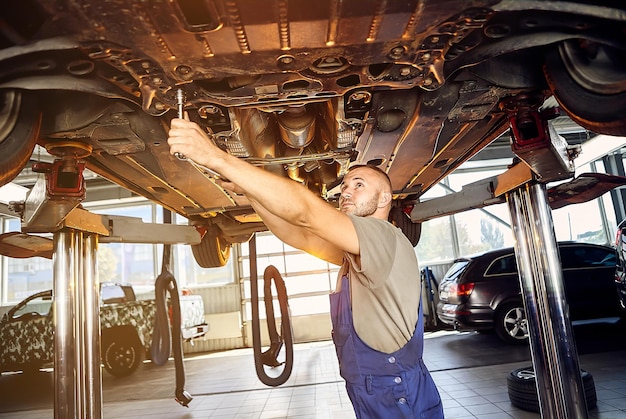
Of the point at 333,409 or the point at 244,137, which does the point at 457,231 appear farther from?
the point at 244,137

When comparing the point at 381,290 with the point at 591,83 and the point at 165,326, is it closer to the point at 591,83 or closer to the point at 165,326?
the point at 591,83

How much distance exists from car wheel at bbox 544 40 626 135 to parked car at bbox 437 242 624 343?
4.95 m

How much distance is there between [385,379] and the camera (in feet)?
5.15

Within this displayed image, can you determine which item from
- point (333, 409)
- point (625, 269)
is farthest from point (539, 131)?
point (625, 269)

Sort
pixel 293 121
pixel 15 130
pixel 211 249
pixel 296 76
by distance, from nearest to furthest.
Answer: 1. pixel 296 76
2. pixel 15 130
3. pixel 293 121
4. pixel 211 249

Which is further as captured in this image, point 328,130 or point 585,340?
point 585,340

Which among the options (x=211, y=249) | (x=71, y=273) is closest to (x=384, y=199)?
(x=71, y=273)

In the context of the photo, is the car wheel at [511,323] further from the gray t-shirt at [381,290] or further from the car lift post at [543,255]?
the gray t-shirt at [381,290]

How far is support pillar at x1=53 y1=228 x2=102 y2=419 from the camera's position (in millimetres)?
1983

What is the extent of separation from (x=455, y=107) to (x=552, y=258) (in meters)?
1.00

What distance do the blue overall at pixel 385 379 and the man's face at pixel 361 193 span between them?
440 mm

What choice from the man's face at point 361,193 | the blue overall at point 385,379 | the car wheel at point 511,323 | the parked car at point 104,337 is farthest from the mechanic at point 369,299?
the parked car at point 104,337

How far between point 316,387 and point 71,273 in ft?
10.9

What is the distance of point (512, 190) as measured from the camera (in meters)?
2.27
